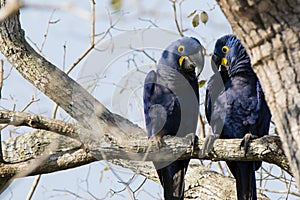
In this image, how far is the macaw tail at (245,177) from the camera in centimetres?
367

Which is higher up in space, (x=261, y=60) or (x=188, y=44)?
(x=188, y=44)

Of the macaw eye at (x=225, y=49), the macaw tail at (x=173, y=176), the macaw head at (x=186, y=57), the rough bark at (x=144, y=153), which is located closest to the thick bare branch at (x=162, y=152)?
the rough bark at (x=144, y=153)

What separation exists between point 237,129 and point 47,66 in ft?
4.89

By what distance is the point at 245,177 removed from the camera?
12.4ft

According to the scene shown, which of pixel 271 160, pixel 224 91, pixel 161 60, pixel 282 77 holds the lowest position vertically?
pixel 271 160

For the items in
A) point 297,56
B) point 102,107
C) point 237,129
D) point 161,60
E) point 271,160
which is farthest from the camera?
point 161,60

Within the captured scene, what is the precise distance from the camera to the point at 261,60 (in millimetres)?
1728

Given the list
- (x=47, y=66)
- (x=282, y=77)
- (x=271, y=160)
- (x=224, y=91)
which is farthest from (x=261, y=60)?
(x=224, y=91)

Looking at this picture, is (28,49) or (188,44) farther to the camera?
(188,44)

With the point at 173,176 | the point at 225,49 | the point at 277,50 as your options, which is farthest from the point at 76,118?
the point at 277,50

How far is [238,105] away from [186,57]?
0.56 meters

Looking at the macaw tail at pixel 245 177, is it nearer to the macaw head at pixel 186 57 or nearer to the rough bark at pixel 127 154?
the rough bark at pixel 127 154

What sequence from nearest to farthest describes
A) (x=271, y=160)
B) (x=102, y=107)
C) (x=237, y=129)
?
1. (x=271, y=160)
2. (x=102, y=107)
3. (x=237, y=129)

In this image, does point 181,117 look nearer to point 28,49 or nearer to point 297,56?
point 28,49
